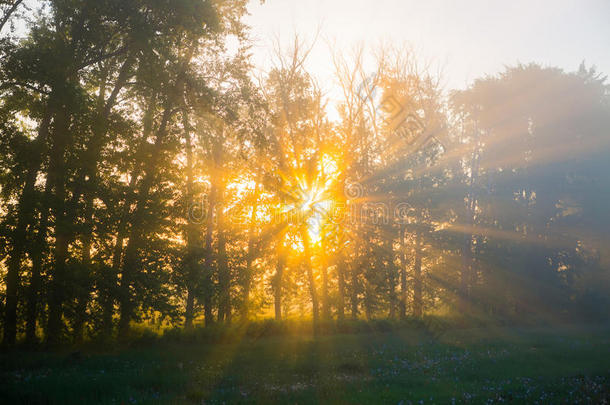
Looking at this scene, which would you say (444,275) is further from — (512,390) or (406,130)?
(512,390)

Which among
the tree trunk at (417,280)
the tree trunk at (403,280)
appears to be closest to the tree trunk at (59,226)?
the tree trunk at (403,280)

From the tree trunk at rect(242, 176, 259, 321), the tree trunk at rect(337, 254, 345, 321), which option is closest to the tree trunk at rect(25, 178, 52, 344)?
the tree trunk at rect(242, 176, 259, 321)

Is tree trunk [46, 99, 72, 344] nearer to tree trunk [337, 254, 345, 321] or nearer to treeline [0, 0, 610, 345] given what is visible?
treeline [0, 0, 610, 345]

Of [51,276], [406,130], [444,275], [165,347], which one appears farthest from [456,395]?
[444,275]

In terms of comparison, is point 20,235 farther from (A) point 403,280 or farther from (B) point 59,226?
(A) point 403,280

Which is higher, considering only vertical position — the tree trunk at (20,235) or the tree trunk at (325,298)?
the tree trunk at (20,235)

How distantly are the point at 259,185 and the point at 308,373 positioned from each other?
1847 cm

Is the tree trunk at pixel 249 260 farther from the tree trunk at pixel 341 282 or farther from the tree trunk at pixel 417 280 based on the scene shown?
the tree trunk at pixel 417 280

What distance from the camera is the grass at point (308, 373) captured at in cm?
810

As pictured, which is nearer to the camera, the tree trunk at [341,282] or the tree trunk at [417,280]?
the tree trunk at [341,282]

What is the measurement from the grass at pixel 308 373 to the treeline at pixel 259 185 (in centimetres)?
234

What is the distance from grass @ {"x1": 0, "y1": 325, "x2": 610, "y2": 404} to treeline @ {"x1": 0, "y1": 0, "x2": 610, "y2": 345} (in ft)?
7.67

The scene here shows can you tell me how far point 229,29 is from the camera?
18.6 meters

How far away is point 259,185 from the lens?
28391 millimetres
